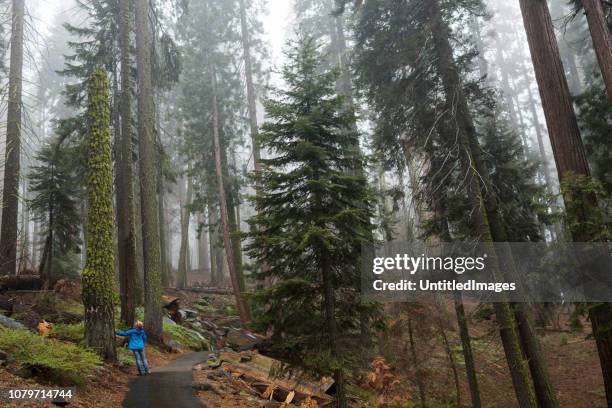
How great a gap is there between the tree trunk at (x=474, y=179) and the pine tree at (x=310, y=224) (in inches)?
110

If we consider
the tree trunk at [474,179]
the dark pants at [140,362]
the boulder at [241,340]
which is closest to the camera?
the tree trunk at [474,179]

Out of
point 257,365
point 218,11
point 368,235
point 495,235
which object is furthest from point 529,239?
point 218,11

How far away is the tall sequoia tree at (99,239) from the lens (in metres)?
9.41

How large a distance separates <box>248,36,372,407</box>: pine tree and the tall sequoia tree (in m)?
3.67

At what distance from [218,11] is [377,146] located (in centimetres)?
1649

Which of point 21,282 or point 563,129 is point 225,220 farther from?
point 563,129

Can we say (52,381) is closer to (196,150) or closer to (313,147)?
(313,147)

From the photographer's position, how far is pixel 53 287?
1559 cm

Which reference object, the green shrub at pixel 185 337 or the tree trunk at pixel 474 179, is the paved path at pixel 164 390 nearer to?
the green shrub at pixel 185 337

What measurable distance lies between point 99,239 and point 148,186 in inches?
181

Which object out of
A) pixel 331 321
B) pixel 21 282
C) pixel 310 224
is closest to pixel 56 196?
pixel 21 282

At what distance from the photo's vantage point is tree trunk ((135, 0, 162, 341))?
13391mm

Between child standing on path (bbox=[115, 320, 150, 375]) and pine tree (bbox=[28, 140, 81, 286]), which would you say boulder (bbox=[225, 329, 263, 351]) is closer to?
child standing on path (bbox=[115, 320, 150, 375])

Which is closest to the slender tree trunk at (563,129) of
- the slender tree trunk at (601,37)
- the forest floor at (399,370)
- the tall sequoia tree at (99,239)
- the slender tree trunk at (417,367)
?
the forest floor at (399,370)
